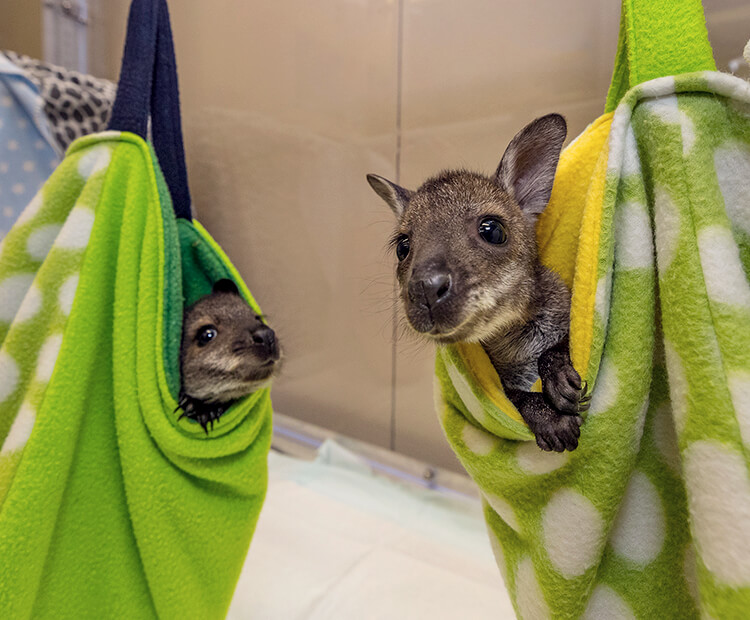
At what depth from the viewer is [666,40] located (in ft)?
1.66

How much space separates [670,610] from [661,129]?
0.47m

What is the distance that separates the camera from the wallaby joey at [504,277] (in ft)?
1.60

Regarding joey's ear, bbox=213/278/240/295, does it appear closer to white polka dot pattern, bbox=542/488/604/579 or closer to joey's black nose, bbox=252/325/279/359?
joey's black nose, bbox=252/325/279/359

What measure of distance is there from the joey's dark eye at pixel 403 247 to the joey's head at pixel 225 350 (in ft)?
1.10

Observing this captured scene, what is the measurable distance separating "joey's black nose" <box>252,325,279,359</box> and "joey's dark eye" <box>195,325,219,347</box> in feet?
0.28

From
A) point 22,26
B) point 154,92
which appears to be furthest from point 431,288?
point 22,26

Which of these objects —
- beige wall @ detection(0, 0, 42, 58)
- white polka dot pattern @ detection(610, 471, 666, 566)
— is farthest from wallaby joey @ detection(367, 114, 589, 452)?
beige wall @ detection(0, 0, 42, 58)

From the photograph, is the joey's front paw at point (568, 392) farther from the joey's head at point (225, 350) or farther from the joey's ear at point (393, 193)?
the joey's head at point (225, 350)

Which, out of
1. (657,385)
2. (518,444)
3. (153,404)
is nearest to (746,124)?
(657,385)

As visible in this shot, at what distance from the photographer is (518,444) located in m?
0.51

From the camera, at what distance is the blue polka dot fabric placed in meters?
1.24

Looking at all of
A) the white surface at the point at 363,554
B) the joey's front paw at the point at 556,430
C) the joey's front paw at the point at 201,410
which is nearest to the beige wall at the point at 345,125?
the white surface at the point at 363,554

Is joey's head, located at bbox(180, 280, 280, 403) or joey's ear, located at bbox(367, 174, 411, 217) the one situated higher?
joey's ear, located at bbox(367, 174, 411, 217)

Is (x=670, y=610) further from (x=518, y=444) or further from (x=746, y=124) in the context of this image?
(x=746, y=124)
